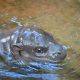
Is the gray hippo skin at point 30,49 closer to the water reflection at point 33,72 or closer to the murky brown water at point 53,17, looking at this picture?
the water reflection at point 33,72

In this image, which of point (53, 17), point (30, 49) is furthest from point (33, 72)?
point (53, 17)

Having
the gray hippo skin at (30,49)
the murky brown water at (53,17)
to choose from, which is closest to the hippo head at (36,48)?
the gray hippo skin at (30,49)

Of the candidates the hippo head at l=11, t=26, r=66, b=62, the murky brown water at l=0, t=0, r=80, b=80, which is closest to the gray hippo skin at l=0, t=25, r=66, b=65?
the hippo head at l=11, t=26, r=66, b=62

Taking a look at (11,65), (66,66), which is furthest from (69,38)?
(11,65)

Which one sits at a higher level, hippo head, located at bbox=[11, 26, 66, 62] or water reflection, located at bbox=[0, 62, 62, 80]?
hippo head, located at bbox=[11, 26, 66, 62]

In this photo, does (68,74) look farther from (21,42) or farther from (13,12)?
(13,12)

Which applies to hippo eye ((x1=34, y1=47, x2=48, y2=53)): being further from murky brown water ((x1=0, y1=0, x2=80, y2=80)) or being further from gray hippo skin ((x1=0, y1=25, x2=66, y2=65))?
murky brown water ((x1=0, y1=0, x2=80, y2=80))

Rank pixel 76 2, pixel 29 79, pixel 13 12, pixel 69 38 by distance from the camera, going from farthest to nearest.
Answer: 1. pixel 76 2
2. pixel 13 12
3. pixel 69 38
4. pixel 29 79
